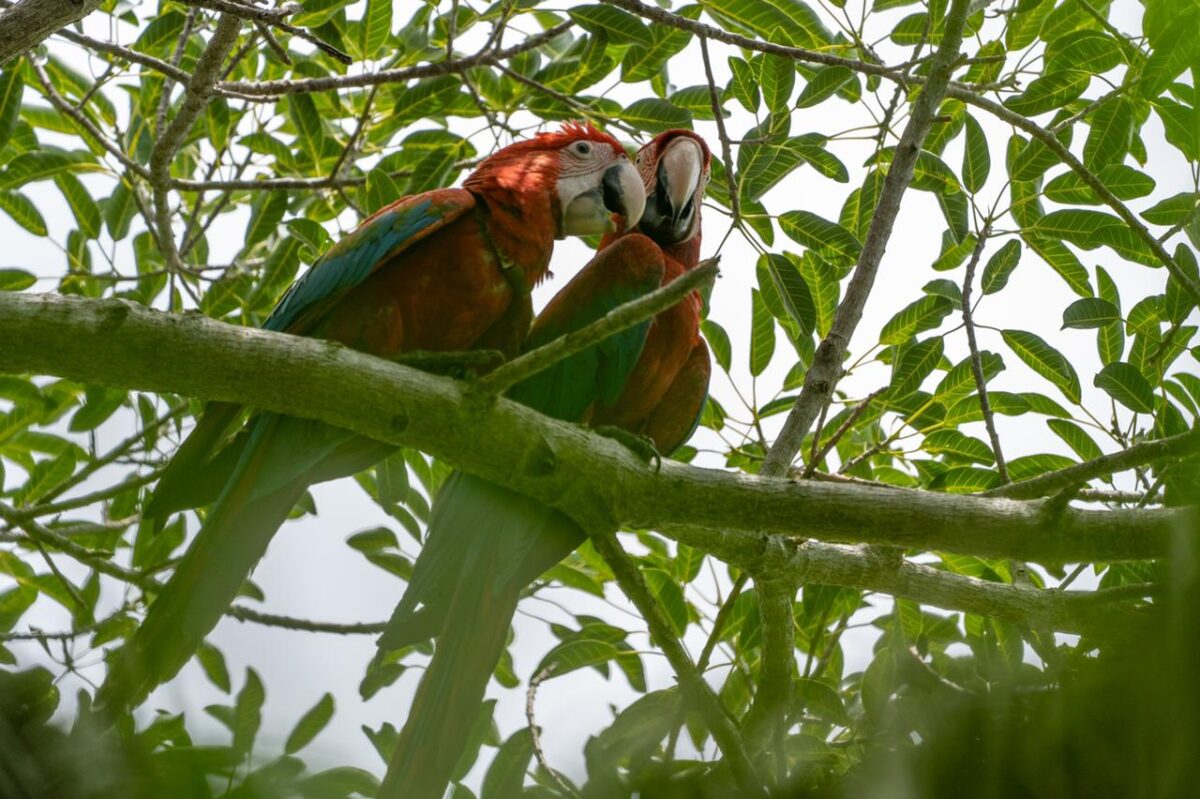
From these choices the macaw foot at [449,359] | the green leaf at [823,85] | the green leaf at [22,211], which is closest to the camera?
the macaw foot at [449,359]

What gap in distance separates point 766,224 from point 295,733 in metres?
3.13

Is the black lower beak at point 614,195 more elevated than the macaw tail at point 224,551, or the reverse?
the black lower beak at point 614,195

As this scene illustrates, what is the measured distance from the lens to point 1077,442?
334 centimetres

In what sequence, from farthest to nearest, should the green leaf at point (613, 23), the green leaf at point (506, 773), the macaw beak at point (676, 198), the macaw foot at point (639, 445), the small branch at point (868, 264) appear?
the macaw beak at point (676, 198) → the green leaf at point (613, 23) → the small branch at point (868, 264) → the macaw foot at point (639, 445) → the green leaf at point (506, 773)

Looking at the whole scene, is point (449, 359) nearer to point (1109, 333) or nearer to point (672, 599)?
point (672, 599)

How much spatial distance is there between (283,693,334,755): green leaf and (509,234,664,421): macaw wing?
8.64 feet

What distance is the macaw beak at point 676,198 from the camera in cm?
413

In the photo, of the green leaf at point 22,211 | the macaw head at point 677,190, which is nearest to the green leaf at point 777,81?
the macaw head at point 677,190

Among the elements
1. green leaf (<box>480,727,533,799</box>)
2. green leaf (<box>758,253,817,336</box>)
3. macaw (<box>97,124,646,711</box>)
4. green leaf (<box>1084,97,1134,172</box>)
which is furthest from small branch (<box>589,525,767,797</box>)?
green leaf (<box>1084,97,1134,172</box>)

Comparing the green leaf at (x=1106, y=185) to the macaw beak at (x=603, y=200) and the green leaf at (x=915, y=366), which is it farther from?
the macaw beak at (x=603, y=200)

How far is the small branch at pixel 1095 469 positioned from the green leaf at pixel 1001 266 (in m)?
0.94

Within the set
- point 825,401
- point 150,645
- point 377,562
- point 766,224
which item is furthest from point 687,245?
point 150,645

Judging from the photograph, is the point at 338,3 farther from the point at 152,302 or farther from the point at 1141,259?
the point at 1141,259

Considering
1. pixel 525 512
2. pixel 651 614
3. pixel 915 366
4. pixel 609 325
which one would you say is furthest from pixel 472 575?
pixel 915 366
